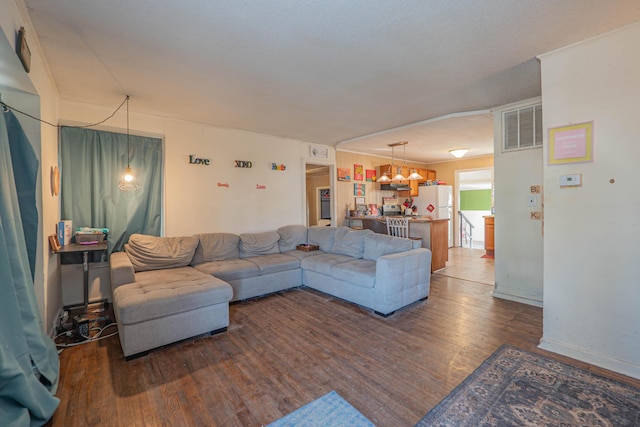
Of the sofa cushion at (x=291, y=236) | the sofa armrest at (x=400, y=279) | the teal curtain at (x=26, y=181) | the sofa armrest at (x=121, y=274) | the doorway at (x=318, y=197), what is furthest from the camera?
the doorway at (x=318, y=197)

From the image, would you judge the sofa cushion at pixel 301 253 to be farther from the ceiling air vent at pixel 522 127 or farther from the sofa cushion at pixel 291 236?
the ceiling air vent at pixel 522 127

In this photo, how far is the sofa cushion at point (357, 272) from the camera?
337 centimetres

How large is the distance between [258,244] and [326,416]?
3159 mm

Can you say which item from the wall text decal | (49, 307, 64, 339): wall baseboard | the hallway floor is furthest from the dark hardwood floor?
the wall text decal

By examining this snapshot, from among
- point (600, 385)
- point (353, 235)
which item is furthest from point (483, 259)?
point (600, 385)

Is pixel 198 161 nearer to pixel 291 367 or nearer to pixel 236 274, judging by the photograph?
pixel 236 274

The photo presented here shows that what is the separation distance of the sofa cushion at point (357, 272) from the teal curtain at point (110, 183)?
276cm

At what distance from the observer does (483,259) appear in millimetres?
6395

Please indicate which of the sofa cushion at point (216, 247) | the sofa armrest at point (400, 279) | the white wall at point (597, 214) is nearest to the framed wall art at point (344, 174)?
the sofa cushion at point (216, 247)

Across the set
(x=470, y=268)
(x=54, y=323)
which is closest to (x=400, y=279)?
(x=470, y=268)

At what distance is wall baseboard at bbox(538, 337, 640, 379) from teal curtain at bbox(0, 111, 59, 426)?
3.77m

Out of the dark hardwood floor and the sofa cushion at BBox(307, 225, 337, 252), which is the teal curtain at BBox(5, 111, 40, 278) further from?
the sofa cushion at BBox(307, 225, 337, 252)

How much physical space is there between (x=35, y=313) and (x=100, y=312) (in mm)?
1934

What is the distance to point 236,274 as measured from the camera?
3750mm
